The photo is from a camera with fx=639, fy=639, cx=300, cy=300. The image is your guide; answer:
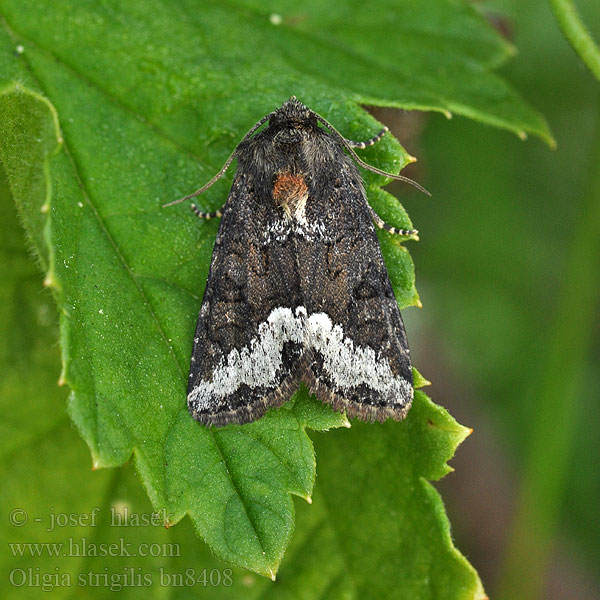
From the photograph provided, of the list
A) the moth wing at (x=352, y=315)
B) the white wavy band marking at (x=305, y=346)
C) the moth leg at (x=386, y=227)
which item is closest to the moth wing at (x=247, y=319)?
the white wavy band marking at (x=305, y=346)

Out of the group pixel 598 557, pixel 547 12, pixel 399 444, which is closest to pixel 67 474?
pixel 399 444

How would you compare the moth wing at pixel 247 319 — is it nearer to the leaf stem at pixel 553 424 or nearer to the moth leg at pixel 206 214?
the moth leg at pixel 206 214

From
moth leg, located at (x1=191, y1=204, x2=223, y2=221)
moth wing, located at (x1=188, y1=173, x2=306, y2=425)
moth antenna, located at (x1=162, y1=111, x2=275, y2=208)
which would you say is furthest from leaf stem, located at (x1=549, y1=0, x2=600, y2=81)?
moth leg, located at (x1=191, y1=204, x2=223, y2=221)

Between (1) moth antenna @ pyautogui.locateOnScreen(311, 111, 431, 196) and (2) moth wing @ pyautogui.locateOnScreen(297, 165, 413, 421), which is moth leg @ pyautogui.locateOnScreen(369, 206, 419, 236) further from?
(1) moth antenna @ pyautogui.locateOnScreen(311, 111, 431, 196)

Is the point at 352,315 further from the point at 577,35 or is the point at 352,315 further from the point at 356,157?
the point at 577,35

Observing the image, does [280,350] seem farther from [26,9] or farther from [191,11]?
[26,9]

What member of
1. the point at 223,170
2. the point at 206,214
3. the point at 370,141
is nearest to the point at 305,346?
the point at 206,214
